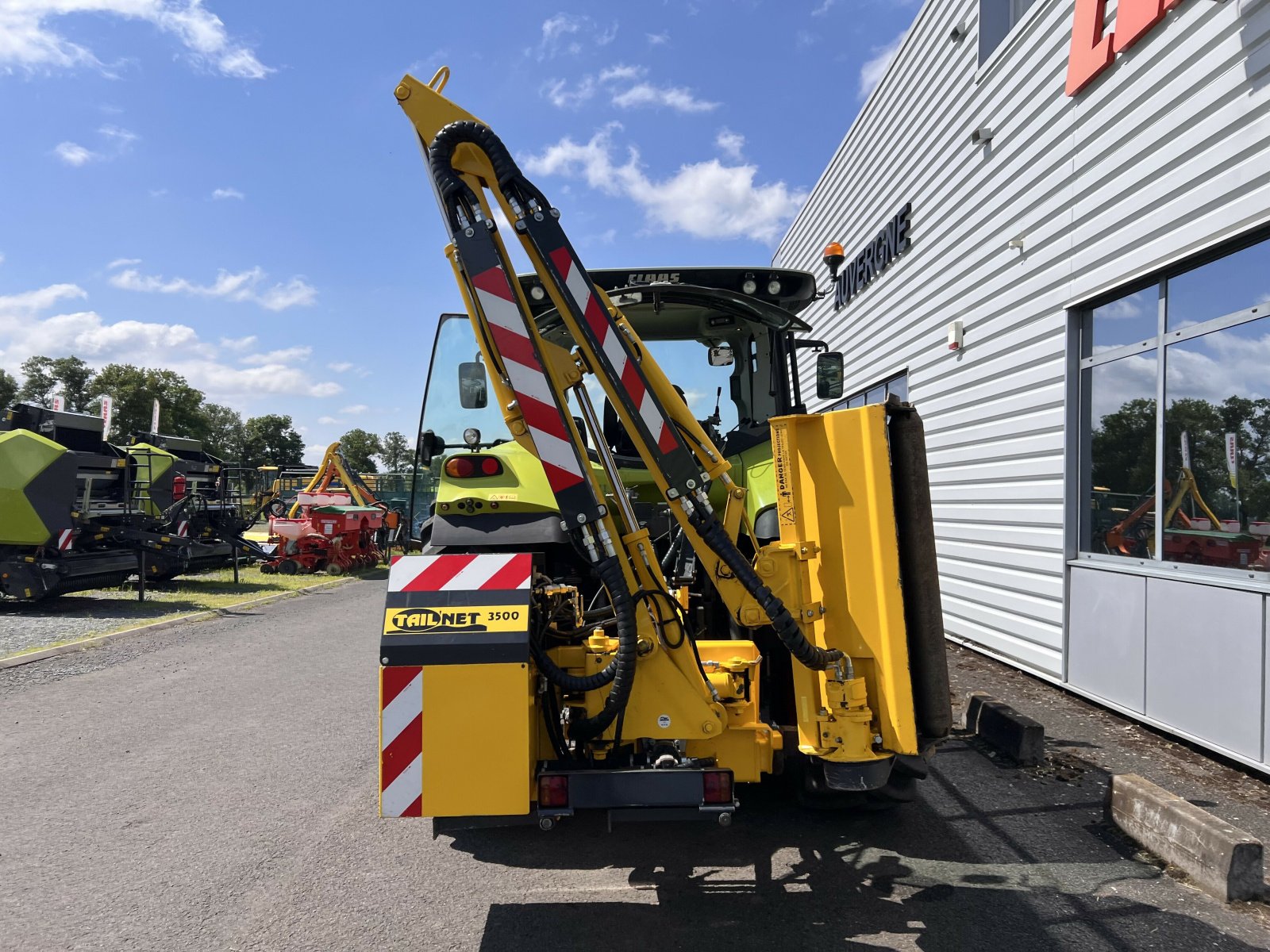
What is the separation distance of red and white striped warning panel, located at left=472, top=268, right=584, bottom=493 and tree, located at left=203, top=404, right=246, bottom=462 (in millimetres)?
77982

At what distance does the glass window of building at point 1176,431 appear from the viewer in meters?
4.66

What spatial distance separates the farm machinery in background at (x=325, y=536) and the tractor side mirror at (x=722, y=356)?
12.7 m

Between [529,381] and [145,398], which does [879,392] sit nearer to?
[529,381]

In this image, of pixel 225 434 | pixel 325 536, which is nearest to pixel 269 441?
pixel 225 434

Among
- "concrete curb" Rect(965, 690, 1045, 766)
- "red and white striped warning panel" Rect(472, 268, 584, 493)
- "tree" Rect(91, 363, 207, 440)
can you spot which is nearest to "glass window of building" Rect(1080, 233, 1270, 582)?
"concrete curb" Rect(965, 690, 1045, 766)

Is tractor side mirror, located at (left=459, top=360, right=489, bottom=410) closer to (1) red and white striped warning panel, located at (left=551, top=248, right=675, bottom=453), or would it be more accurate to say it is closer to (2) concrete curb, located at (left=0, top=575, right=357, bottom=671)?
(1) red and white striped warning panel, located at (left=551, top=248, right=675, bottom=453)

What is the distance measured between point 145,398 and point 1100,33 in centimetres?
6715

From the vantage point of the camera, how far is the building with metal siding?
4.63m

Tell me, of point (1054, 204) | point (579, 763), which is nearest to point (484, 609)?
point (579, 763)

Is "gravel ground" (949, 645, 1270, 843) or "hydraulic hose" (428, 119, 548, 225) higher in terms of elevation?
"hydraulic hose" (428, 119, 548, 225)

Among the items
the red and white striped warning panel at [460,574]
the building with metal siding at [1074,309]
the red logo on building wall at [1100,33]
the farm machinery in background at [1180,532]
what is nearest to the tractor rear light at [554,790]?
the red and white striped warning panel at [460,574]

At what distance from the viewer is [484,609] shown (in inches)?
108

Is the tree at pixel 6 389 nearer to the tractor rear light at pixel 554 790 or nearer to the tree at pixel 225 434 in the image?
the tree at pixel 225 434

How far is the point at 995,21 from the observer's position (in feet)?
25.5
